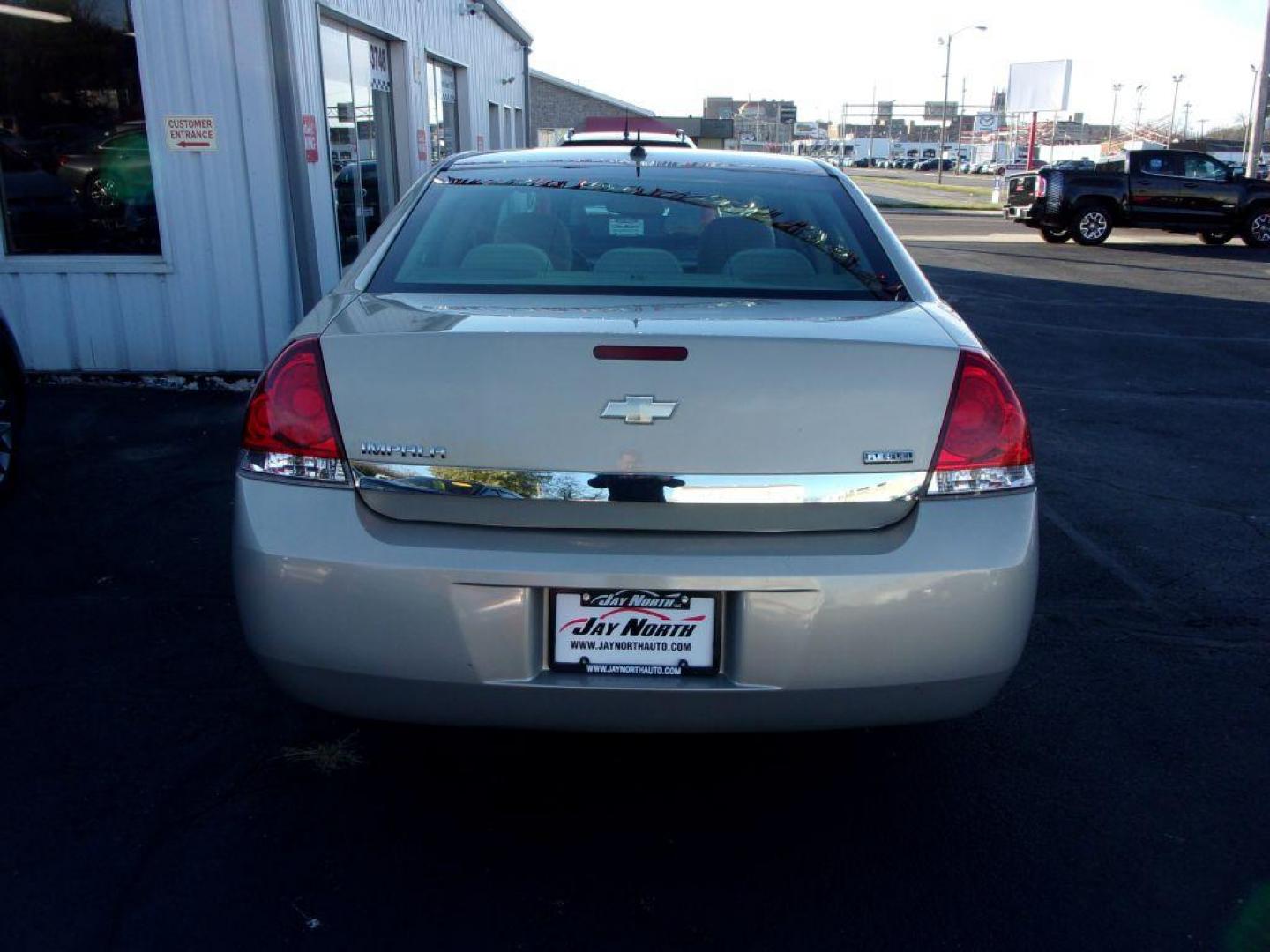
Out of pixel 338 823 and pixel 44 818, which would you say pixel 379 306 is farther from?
pixel 44 818

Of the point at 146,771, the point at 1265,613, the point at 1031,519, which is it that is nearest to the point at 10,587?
the point at 146,771

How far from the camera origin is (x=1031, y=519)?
2631 millimetres

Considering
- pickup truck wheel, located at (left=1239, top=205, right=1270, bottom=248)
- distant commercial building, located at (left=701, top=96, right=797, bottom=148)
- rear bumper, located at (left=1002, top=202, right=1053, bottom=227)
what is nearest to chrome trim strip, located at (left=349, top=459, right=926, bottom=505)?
rear bumper, located at (left=1002, top=202, right=1053, bottom=227)

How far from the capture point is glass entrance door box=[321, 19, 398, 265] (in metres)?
9.52

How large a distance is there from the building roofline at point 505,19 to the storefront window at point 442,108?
1.99 meters

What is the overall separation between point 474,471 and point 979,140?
116 metres

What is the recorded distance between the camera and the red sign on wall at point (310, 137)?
782cm

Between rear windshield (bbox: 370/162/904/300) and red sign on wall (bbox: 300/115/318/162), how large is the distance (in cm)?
451

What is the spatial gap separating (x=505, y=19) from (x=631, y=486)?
18.3m

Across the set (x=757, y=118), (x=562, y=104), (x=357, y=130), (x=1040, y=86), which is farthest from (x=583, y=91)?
(x=757, y=118)

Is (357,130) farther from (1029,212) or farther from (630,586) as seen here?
(1029,212)

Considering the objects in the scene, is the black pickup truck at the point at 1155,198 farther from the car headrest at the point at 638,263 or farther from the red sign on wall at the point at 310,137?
the car headrest at the point at 638,263

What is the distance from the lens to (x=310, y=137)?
7961mm

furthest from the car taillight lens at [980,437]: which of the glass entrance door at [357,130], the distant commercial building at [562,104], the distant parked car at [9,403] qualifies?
the distant commercial building at [562,104]
